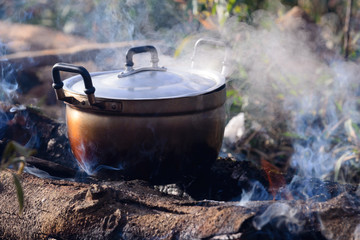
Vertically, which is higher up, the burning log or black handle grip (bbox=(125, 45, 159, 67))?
black handle grip (bbox=(125, 45, 159, 67))

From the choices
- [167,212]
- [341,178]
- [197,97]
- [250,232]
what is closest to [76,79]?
[197,97]

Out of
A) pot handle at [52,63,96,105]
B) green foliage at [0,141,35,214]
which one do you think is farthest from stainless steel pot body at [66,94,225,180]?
green foliage at [0,141,35,214]

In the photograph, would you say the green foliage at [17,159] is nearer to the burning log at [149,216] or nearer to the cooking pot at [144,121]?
the burning log at [149,216]

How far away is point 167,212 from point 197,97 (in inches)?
24.4

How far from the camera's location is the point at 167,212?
1.86 meters

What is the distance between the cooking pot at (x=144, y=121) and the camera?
2.05 m

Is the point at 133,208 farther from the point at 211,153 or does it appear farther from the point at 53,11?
the point at 53,11

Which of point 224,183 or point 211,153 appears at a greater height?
point 211,153

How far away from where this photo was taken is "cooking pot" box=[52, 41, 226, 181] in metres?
2.05

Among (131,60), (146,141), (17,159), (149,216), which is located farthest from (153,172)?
(17,159)

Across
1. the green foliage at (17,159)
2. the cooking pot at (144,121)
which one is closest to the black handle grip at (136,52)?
the cooking pot at (144,121)

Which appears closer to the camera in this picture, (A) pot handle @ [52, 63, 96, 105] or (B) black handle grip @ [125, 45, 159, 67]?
(A) pot handle @ [52, 63, 96, 105]

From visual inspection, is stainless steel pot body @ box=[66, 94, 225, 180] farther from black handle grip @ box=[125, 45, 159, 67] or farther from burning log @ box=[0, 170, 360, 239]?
black handle grip @ box=[125, 45, 159, 67]

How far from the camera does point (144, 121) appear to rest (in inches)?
81.2
